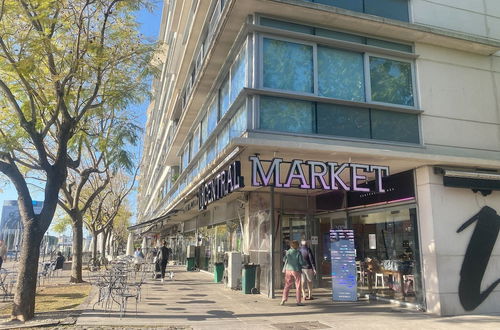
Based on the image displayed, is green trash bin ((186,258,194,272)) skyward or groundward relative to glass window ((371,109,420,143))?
groundward

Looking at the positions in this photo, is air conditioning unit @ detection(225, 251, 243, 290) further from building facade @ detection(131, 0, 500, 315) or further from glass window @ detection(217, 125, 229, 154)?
glass window @ detection(217, 125, 229, 154)

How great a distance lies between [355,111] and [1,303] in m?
11.7

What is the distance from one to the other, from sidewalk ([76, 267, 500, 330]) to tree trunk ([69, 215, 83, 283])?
6435mm

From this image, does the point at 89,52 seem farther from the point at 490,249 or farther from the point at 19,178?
the point at 490,249

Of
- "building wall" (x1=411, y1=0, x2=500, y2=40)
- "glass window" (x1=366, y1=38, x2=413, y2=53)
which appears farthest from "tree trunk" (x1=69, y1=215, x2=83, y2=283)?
"building wall" (x1=411, y1=0, x2=500, y2=40)

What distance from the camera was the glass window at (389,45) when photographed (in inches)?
441

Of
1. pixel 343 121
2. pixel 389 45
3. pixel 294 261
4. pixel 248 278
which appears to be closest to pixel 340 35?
pixel 389 45

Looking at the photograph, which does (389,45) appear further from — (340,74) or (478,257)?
(478,257)

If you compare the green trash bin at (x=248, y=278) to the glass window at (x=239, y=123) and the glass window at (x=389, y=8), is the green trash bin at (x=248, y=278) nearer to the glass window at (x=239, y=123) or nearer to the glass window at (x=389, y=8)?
the glass window at (x=239, y=123)

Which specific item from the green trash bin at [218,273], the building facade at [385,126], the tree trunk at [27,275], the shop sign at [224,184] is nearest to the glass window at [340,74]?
the building facade at [385,126]

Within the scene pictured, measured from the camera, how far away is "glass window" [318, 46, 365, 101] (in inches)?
415

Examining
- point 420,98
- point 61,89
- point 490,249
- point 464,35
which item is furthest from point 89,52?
point 490,249

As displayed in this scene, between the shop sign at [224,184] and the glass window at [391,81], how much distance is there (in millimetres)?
4515

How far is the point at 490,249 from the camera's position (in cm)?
1046
